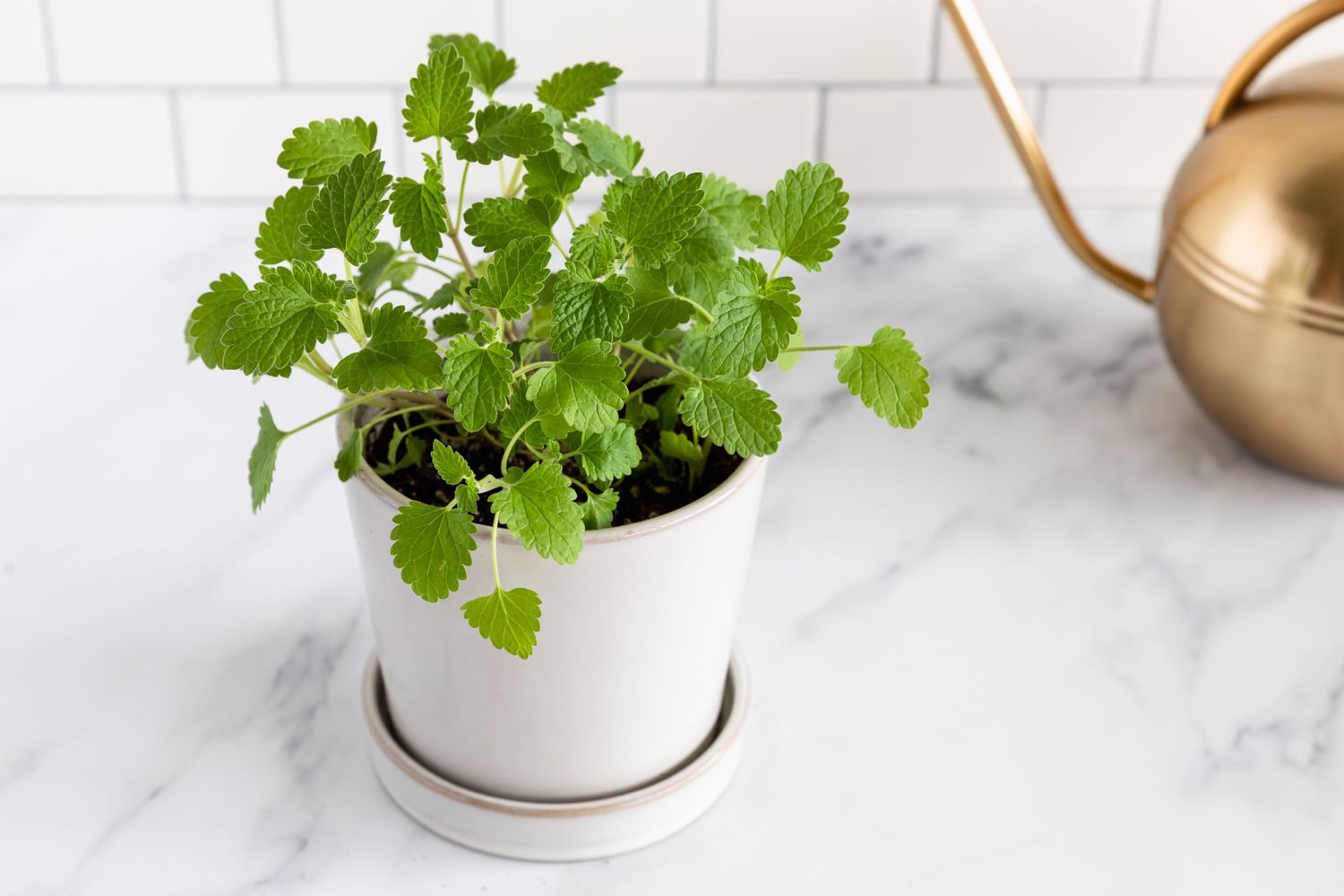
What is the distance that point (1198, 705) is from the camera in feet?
2.25

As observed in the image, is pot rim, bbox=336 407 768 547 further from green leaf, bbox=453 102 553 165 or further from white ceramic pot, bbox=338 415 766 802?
green leaf, bbox=453 102 553 165

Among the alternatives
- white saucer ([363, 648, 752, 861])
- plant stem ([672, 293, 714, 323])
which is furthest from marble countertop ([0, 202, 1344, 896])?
plant stem ([672, 293, 714, 323])

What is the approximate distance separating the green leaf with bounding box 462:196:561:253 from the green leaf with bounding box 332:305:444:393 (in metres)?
0.05

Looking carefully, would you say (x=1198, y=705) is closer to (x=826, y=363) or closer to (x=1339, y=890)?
(x=1339, y=890)

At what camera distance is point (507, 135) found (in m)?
0.50

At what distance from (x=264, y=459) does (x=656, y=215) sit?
6.4 inches

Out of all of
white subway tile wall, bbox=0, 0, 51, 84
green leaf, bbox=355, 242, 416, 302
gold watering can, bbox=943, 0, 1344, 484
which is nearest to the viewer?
green leaf, bbox=355, 242, 416, 302

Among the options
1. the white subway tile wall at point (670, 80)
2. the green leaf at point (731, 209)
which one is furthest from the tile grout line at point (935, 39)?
the green leaf at point (731, 209)

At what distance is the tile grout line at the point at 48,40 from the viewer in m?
0.93

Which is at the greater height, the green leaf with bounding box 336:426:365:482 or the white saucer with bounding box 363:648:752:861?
the green leaf with bounding box 336:426:365:482

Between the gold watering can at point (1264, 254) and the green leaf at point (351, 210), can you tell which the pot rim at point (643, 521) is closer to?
the green leaf at point (351, 210)

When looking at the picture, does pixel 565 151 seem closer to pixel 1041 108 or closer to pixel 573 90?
pixel 573 90

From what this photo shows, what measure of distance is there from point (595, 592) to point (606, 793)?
119 mm

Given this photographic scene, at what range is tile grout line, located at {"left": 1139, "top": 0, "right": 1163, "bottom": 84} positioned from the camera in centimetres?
98
